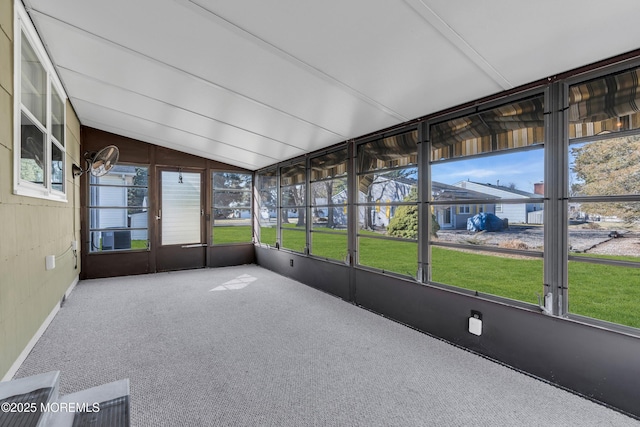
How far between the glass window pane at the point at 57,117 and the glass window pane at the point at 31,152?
71 cm

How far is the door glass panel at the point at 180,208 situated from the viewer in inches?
263

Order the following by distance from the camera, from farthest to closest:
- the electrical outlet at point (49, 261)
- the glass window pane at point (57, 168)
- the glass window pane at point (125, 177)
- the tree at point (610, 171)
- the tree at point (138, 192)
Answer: the tree at point (138, 192) < the glass window pane at point (125, 177) < the glass window pane at point (57, 168) < the tree at point (610, 171) < the electrical outlet at point (49, 261)

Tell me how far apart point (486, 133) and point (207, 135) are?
4.28 meters

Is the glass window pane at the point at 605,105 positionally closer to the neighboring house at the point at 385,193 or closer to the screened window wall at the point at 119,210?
the neighboring house at the point at 385,193

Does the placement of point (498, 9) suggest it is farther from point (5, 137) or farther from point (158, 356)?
point (158, 356)

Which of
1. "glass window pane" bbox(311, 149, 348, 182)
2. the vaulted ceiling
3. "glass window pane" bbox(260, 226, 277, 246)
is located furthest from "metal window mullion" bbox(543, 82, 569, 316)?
"glass window pane" bbox(260, 226, 277, 246)

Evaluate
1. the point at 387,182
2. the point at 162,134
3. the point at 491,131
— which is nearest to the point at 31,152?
the point at 162,134

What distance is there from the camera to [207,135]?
5211 mm

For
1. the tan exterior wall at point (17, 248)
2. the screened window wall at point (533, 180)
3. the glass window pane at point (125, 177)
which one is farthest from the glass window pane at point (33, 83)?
the screened window wall at point (533, 180)

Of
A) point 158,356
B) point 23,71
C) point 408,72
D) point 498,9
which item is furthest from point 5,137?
point 498,9

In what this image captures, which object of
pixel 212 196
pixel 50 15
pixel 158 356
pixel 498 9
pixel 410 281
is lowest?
pixel 158 356

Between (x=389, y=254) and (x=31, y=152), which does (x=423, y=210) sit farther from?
(x=389, y=254)

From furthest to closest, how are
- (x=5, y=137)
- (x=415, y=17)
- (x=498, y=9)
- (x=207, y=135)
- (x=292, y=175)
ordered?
(x=292, y=175) < (x=207, y=135) < (x=5, y=137) < (x=415, y=17) < (x=498, y=9)

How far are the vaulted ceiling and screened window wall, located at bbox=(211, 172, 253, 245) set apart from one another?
321 centimetres
